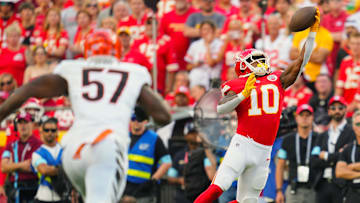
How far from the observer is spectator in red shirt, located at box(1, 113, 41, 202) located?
35.4ft

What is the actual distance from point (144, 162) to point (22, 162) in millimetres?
1633

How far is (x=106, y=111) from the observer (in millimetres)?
6262

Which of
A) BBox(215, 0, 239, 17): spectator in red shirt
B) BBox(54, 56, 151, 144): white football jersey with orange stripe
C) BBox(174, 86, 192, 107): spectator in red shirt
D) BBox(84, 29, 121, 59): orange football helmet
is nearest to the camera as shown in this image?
BBox(54, 56, 151, 144): white football jersey with orange stripe

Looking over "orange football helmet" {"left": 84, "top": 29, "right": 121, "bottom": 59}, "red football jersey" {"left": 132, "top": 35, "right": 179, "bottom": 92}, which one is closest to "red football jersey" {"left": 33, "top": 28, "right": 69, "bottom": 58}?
"red football jersey" {"left": 132, "top": 35, "right": 179, "bottom": 92}

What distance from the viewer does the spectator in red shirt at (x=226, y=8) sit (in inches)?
547

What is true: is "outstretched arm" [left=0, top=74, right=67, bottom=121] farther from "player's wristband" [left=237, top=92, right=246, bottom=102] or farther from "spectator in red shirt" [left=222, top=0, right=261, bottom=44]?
"spectator in red shirt" [left=222, top=0, right=261, bottom=44]

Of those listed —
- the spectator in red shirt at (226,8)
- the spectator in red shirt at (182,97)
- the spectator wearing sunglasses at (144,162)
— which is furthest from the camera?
the spectator in red shirt at (226,8)

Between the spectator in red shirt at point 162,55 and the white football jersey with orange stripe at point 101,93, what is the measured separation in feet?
22.6

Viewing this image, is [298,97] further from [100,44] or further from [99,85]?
[99,85]

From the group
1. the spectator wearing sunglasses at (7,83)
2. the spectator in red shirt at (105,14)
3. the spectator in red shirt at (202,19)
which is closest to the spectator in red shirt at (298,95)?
the spectator in red shirt at (202,19)

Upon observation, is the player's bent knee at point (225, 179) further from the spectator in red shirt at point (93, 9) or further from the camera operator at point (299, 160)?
the spectator in red shirt at point (93, 9)

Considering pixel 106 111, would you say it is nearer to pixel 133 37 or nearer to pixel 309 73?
pixel 309 73

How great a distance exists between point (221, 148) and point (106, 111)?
462 cm

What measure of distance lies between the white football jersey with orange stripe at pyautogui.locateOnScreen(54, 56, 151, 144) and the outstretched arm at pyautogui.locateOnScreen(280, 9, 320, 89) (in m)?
1.88
